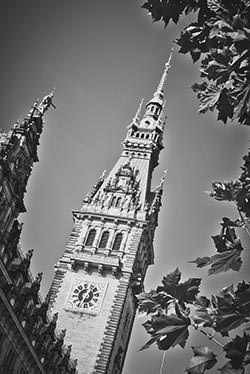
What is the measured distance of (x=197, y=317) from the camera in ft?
14.2

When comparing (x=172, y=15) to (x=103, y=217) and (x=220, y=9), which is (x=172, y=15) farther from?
(x=103, y=217)

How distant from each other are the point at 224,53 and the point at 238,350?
2.64m

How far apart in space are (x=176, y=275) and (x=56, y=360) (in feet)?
130

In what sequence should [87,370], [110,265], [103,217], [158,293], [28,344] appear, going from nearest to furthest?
[158,293], [28,344], [87,370], [110,265], [103,217]

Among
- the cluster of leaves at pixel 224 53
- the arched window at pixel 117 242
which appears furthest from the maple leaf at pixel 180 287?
the arched window at pixel 117 242

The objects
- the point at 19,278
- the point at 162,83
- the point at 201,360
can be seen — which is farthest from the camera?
the point at 162,83

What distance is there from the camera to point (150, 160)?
224 feet

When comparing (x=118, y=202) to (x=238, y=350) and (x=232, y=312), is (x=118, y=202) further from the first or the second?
(x=238, y=350)

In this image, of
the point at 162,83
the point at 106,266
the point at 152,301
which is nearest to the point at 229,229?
the point at 152,301

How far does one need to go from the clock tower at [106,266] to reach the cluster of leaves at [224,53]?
4356 cm

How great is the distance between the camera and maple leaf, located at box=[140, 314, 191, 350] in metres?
4.08

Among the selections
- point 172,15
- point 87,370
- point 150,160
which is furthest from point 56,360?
point 172,15

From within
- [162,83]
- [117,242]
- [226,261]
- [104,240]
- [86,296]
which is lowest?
[226,261]

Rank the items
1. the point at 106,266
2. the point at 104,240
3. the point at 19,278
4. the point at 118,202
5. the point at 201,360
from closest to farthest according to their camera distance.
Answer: the point at 201,360
the point at 19,278
the point at 106,266
the point at 104,240
the point at 118,202
